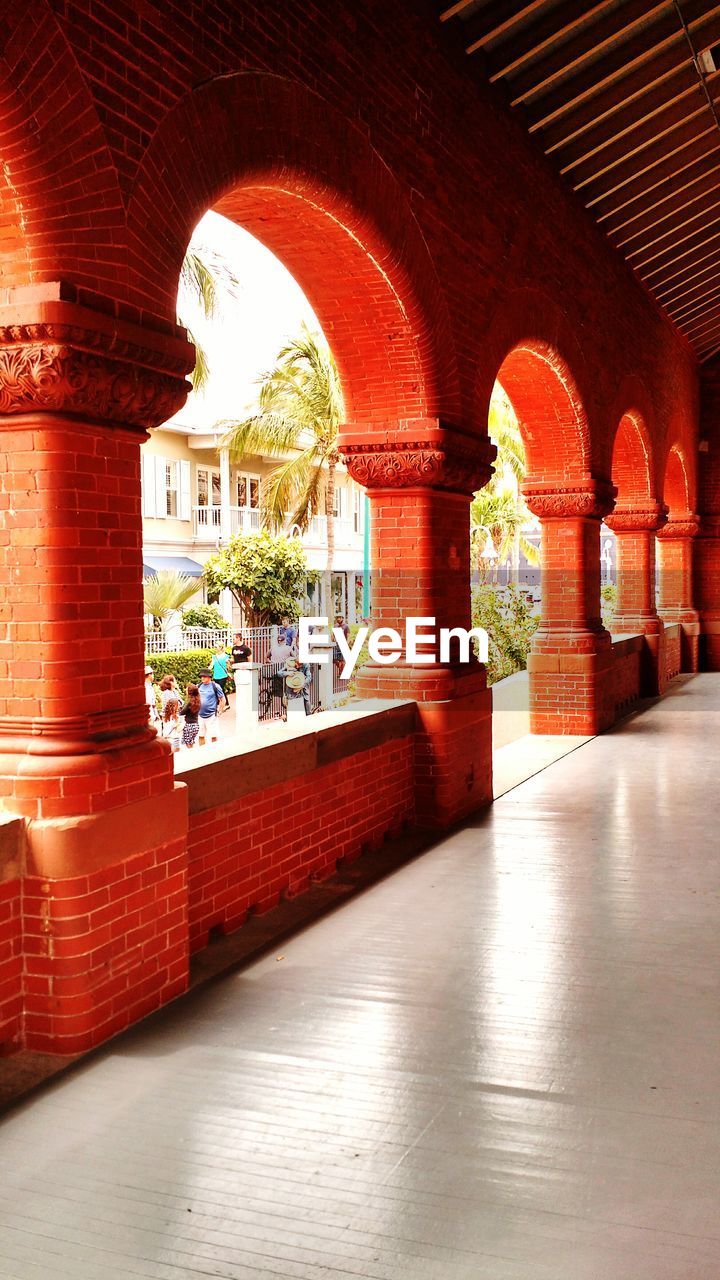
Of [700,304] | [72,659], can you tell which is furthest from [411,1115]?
[700,304]

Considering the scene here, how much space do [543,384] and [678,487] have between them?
8.70 metres

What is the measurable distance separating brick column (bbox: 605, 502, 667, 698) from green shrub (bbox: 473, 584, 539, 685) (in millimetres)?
1529

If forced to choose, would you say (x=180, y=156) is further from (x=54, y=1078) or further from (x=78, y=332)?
(x=54, y=1078)

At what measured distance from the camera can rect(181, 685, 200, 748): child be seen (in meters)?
11.6

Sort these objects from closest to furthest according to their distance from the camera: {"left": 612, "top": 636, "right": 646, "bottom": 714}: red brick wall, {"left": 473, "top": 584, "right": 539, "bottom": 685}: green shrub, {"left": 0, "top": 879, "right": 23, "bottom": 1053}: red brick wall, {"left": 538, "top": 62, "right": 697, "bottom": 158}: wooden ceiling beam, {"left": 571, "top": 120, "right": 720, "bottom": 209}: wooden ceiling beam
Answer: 1. {"left": 0, "top": 879, "right": 23, "bottom": 1053}: red brick wall
2. {"left": 538, "top": 62, "right": 697, "bottom": 158}: wooden ceiling beam
3. {"left": 571, "top": 120, "right": 720, "bottom": 209}: wooden ceiling beam
4. {"left": 612, "top": 636, "right": 646, "bottom": 714}: red brick wall
5. {"left": 473, "top": 584, "right": 539, "bottom": 685}: green shrub

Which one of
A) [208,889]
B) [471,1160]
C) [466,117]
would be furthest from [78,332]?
[466,117]

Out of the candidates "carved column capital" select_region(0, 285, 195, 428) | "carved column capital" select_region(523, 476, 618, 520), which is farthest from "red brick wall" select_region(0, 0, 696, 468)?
"carved column capital" select_region(523, 476, 618, 520)

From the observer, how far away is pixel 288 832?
5398 mm

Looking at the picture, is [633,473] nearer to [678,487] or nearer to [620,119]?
[678,487]

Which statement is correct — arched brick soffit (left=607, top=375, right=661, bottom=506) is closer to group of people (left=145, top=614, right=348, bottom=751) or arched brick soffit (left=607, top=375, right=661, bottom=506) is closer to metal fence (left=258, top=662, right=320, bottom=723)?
metal fence (left=258, top=662, right=320, bottom=723)

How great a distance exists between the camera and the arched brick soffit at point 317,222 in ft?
13.4

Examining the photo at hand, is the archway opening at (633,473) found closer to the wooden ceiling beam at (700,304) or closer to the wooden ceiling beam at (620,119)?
the wooden ceiling beam at (700,304)

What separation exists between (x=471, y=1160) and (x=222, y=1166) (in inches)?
26.9

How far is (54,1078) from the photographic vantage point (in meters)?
3.51
